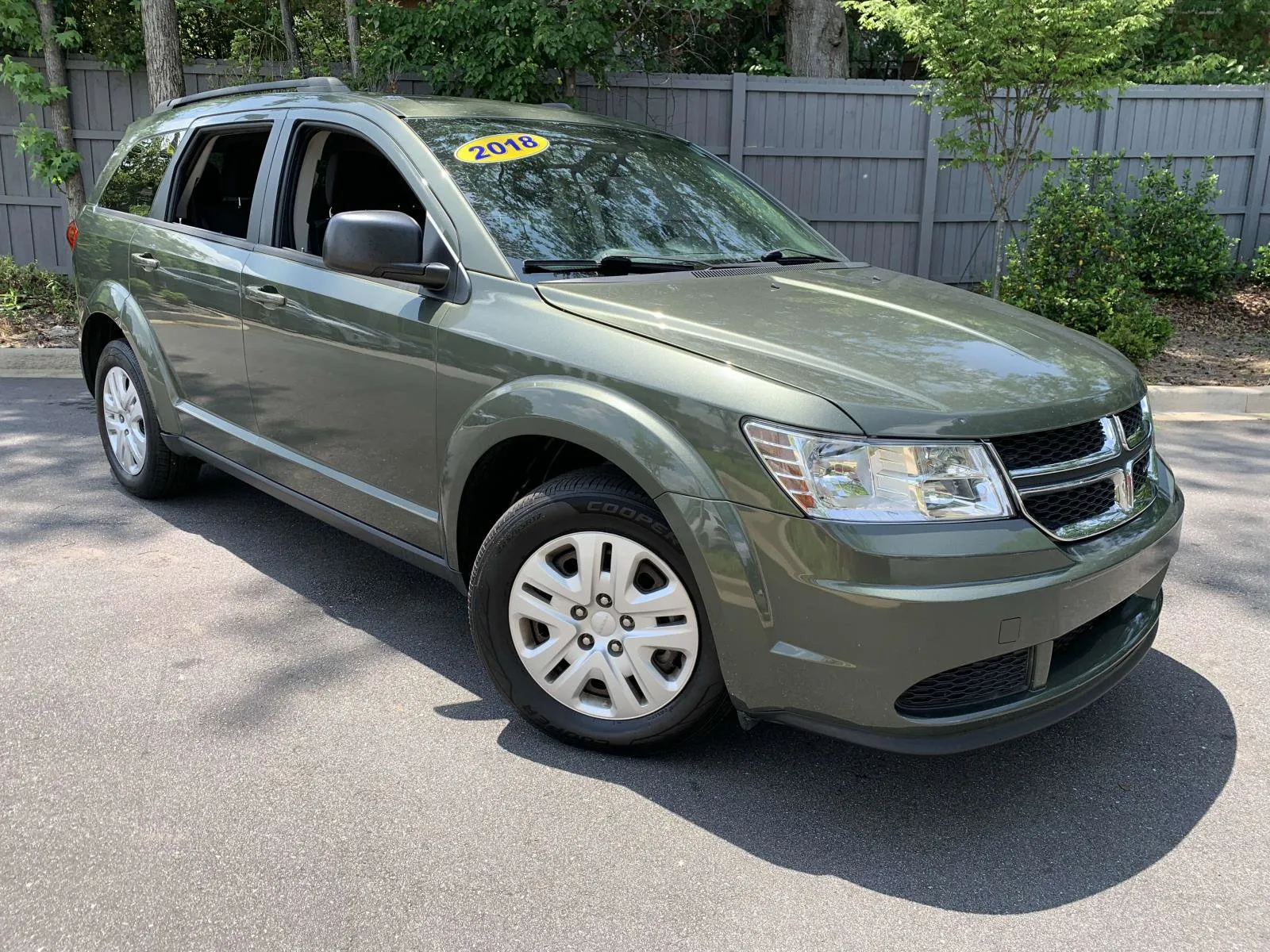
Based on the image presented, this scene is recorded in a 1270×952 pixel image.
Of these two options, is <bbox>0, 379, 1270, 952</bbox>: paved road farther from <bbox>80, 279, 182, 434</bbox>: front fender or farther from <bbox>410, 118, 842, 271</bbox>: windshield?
<bbox>410, 118, 842, 271</bbox>: windshield

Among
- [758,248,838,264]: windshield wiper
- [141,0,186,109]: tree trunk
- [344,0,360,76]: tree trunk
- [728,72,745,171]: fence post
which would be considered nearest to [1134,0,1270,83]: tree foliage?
[728,72,745,171]: fence post

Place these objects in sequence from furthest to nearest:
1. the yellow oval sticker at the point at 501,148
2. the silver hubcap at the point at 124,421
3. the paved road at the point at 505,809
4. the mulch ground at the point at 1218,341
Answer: the mulch ground at the point at 1218,341
the silver hubcap at the point at 124,421
the yellow oval sticker at the point at 501,148
the paved road at the point at 505,809

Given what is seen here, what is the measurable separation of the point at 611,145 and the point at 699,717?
2.17 meters

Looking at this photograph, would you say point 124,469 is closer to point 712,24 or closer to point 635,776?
point 635,776

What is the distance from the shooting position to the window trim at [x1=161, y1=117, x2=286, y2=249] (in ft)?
13.4

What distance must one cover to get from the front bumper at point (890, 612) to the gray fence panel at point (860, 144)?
333 inches

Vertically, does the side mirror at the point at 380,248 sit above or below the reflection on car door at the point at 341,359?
above

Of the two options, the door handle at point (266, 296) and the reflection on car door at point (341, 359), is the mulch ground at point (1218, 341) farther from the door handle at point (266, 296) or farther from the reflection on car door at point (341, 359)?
the door handle at point (266, 296)

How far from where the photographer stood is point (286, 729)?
3158 mm

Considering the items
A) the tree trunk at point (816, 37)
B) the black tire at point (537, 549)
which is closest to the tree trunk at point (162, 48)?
the tree trunk at point (816, 37)

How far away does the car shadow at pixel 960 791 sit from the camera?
2586mm

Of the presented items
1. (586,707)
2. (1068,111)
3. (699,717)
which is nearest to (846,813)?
(699,717)

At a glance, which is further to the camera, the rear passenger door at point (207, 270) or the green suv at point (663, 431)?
the rear passenger door at point (207, 270)

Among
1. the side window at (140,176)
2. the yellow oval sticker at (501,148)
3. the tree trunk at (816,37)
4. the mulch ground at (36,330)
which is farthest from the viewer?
the tree trunk at (816,37)
